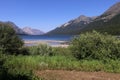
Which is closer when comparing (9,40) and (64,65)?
(64,65)

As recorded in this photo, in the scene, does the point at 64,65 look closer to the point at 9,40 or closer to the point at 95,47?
the point at 95,47

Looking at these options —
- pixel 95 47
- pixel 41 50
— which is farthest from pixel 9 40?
pixel 95 47

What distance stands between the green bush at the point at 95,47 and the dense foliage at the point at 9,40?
17.1 feet

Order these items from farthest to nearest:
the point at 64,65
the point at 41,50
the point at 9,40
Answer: the point at 41,50 < the point at 9,40 < the point at 64,65

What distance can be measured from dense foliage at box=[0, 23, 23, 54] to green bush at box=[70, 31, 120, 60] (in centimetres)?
521

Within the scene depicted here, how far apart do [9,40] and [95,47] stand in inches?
294

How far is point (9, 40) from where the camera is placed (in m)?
27.4

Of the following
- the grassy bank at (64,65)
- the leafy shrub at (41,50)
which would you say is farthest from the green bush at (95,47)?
the leafy shrub at (41,50)

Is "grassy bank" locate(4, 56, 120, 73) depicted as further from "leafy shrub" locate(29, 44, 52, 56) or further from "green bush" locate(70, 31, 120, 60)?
"leafy shrub" locate(29, 44, 52, 56)

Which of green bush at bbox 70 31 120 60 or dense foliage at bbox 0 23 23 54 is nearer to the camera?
green bush at bbox 70 31 120 60

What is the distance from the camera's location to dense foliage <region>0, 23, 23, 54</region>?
87.8 ft

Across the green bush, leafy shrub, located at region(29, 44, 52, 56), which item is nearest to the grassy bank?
the green bush

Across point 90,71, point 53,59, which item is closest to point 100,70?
point 90,71

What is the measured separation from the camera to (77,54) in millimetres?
24219
